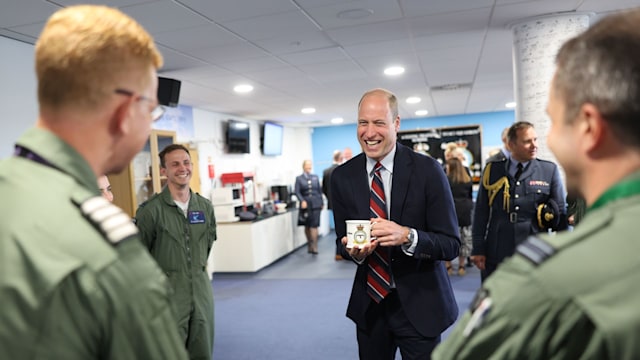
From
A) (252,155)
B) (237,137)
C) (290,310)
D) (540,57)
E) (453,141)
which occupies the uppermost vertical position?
(540,57)

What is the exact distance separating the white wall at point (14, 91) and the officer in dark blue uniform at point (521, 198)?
10.9 feet

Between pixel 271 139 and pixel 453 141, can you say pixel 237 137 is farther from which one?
pixel 453 141

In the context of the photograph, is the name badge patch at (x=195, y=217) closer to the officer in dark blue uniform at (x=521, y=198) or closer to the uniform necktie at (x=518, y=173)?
the officer in dark blue uniform at (x=521, y=198)

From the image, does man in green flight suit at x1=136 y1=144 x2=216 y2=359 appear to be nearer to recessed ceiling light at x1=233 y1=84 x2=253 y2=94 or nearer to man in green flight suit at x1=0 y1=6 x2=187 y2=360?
man in green flight suit at x1=0 y1=6 x2=187 y2=360

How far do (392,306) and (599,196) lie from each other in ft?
4.08

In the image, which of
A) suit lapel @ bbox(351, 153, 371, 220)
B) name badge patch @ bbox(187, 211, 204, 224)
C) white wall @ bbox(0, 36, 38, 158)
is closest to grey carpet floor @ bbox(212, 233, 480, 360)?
name badge patch @ bbox(187, 211, 204, 224)

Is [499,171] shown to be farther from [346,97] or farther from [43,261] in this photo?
[346,97]

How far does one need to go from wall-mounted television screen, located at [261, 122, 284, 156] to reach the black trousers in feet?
25.6

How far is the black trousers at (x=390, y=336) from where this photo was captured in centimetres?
174

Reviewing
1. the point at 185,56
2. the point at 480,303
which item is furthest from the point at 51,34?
the point at 185,56

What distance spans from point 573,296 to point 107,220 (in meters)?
0.68

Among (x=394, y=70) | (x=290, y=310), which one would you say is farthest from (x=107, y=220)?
(x=394, y=70)

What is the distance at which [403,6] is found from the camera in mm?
3084

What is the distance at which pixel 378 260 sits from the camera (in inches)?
71.7
